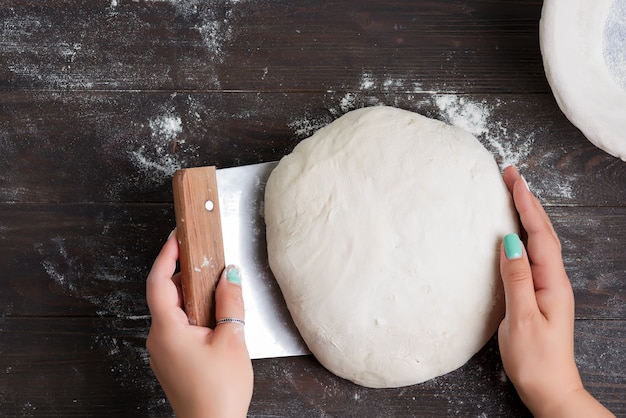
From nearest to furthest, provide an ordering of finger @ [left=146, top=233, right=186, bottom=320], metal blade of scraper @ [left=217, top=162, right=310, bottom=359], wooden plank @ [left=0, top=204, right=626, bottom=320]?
finger @ [left=146, top=233, right=186, bottom=320] → metal blade of scraper @ [left=217, top=162, right=310, bottom=359] → wooden plank @ [left=0, top=204, right=626, bottom=320]

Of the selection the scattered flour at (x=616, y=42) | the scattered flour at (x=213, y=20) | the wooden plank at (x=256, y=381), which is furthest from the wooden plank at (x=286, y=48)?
the wooden plank at (x=256, y=381)

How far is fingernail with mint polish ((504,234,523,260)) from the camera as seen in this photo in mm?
919

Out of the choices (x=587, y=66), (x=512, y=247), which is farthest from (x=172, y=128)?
(x=587, y=66)

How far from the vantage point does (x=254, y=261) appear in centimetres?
101

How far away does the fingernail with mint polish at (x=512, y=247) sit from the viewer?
92 centimetres

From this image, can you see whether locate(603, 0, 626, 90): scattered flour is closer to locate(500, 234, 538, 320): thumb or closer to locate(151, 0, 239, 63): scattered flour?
locate(500, 234, 538, 320): thumb

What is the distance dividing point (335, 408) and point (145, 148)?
62cm

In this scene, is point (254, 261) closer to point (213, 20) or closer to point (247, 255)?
point (247, 255)

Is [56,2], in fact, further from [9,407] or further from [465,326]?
[465,326]

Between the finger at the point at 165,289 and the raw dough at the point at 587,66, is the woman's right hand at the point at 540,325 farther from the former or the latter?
the finger at the point at 165,289

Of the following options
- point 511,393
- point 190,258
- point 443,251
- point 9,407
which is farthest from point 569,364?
point 9,407

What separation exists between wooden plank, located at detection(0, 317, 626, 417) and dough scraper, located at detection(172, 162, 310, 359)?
0.10m

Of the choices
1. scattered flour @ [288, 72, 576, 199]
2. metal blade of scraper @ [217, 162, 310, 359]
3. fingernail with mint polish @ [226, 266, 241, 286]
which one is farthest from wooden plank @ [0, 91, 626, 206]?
fingernail with mint polish @ [226, 266, 241, 286]

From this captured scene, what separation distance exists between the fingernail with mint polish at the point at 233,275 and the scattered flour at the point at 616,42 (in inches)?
32.2
